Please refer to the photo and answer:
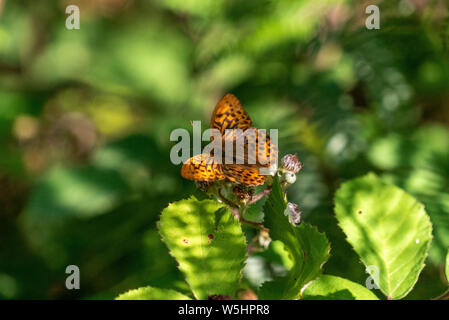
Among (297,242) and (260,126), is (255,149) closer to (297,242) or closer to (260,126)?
(297,242)

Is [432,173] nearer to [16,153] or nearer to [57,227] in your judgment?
[57,227]

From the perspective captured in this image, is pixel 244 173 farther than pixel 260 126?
No

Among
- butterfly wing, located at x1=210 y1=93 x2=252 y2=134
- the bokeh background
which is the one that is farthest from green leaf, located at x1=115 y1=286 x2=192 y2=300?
butterfly wing, located at x1=210 y1=93 x2=252 y2=134

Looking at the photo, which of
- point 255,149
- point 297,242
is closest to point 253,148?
point 255,149

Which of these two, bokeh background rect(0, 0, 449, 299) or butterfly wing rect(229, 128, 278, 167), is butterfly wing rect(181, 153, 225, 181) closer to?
butterfly wing rect(229, 128, 278, 167)
